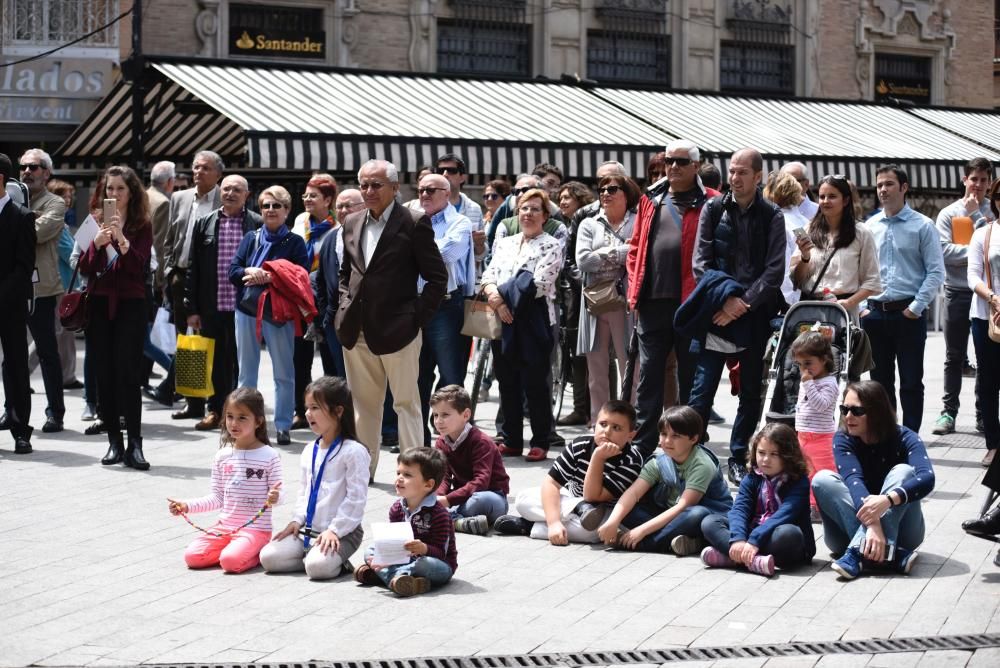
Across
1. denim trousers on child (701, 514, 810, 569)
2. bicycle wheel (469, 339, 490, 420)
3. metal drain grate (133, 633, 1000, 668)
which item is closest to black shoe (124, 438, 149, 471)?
bicycle wheel (469, 339, 490, 420)

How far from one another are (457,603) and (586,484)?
1.53 meters

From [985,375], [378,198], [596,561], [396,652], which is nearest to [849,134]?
[985,375]

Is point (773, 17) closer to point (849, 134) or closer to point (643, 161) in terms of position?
point (849, 134)

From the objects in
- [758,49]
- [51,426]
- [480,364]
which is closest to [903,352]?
[480,364]

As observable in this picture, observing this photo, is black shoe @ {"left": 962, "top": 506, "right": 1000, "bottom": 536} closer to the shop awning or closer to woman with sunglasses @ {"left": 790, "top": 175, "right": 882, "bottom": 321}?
woman with sunglasses @ {"left": 790, "top": 175, "right": 882, "bottom": 321}

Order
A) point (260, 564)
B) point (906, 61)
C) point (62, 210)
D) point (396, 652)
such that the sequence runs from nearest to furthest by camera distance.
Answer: point (396, 652), point (260, 564), point (62, 210), point (906, 61)

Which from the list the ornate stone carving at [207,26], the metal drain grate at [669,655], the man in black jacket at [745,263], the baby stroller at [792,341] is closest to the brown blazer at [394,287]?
the man in black jacket at [745,263]

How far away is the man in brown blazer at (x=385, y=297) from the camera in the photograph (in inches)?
365

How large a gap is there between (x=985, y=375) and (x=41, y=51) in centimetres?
1700

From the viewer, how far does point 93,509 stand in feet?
28.9

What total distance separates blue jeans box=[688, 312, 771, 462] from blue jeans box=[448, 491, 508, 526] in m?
1.68

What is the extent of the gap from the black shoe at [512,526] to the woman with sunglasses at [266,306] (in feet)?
11.7

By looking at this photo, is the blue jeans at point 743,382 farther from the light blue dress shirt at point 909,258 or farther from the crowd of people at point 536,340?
the light blue dress shirt at point 909,258

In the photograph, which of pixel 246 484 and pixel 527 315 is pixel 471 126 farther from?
pixel 246 484
